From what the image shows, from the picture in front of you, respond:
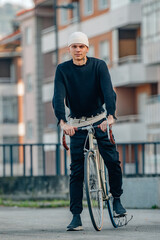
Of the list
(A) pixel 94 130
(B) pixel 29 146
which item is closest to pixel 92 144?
(A) pixel 94 130

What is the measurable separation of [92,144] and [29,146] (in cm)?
838

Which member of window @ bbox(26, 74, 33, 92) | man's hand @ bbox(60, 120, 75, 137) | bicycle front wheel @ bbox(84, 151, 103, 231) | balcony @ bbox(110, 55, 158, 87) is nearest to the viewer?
bicycle front wheel @ bbox(84, 151, 103, 231)

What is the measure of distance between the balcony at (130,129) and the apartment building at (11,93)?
2660 centimetres

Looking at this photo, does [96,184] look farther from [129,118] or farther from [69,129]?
[129,118]

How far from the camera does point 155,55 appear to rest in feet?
151

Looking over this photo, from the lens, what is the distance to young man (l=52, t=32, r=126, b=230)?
8852 millimetres

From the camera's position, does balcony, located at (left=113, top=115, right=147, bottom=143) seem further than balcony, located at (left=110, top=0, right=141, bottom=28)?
Yes

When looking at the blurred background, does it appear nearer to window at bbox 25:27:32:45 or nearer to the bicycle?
window at bbox 25:27:32:45

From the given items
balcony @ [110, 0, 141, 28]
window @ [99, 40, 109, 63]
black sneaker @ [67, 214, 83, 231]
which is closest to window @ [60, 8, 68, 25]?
window @ [99, 40, 109, 63]

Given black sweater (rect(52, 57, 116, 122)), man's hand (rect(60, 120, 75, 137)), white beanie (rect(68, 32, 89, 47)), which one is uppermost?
white beanie (rect(68, 32, 89, 47))

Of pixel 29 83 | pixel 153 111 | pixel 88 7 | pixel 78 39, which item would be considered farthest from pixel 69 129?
pixel 29 83

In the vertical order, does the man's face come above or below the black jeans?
above

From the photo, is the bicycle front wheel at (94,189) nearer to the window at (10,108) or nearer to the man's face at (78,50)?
the man's face at (78,50)

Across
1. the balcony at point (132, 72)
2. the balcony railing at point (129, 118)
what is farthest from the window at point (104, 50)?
the balcony railing at point (129, 118)
